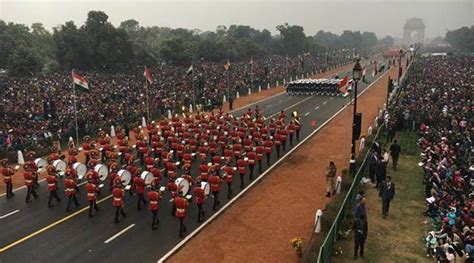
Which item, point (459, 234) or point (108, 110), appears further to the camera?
point (108, 110)

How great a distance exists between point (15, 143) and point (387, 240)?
21.6m

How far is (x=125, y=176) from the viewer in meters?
18.5

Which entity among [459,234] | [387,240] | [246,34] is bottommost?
[387,240]

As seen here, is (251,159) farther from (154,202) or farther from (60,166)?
(60,166)

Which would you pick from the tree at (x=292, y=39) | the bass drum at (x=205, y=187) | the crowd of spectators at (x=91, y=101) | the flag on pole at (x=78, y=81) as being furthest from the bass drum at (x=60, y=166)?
the tree at (x=292, y=39)

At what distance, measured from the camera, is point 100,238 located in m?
15.7

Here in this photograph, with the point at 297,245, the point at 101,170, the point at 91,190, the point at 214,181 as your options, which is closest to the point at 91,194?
the point at 91,190

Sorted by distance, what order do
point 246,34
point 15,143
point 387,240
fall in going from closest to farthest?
1. point 387,240
2. point 15,143
3. point 246,34

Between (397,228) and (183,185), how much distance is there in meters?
8.05

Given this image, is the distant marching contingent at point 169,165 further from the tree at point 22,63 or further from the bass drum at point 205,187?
the tree at point 22,63

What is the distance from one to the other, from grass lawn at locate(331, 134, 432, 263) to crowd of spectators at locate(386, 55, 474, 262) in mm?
555

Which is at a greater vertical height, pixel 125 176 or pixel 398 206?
pixel 125 176

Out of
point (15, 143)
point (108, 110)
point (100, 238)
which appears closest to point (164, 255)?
point (100, 238)

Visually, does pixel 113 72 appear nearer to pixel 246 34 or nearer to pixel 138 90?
pixel 138 90
